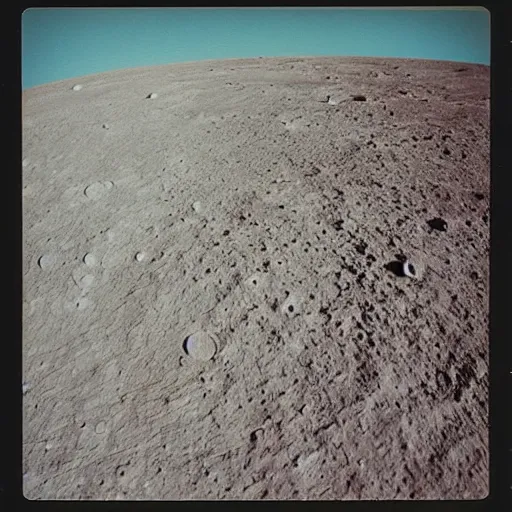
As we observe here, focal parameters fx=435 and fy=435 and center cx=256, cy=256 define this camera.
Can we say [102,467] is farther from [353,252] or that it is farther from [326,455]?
[353,252]

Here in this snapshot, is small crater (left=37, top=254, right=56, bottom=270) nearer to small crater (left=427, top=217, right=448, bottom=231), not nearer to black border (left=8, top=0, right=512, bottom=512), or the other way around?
black border (left=8, top=0, right=512, bottom=512)

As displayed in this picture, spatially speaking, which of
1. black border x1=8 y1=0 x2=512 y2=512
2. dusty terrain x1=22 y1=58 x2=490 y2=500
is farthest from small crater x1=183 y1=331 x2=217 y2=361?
black border x1=8 y1=0 x2=512 y2=512

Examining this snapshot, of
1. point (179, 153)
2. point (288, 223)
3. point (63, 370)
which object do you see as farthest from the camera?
point (179, 153)

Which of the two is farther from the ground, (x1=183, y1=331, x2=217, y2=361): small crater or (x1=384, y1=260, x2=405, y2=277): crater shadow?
(x1=384, y1=260, x2=405, y2=277): crater shadow

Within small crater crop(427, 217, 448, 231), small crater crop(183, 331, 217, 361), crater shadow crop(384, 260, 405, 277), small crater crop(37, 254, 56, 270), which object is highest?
small crater crop(37, 254, 56, 270)

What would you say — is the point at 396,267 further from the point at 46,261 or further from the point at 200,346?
the point at 46,261

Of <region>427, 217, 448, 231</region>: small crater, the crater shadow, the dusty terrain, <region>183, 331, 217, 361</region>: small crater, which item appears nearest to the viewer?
the dusty terrain
